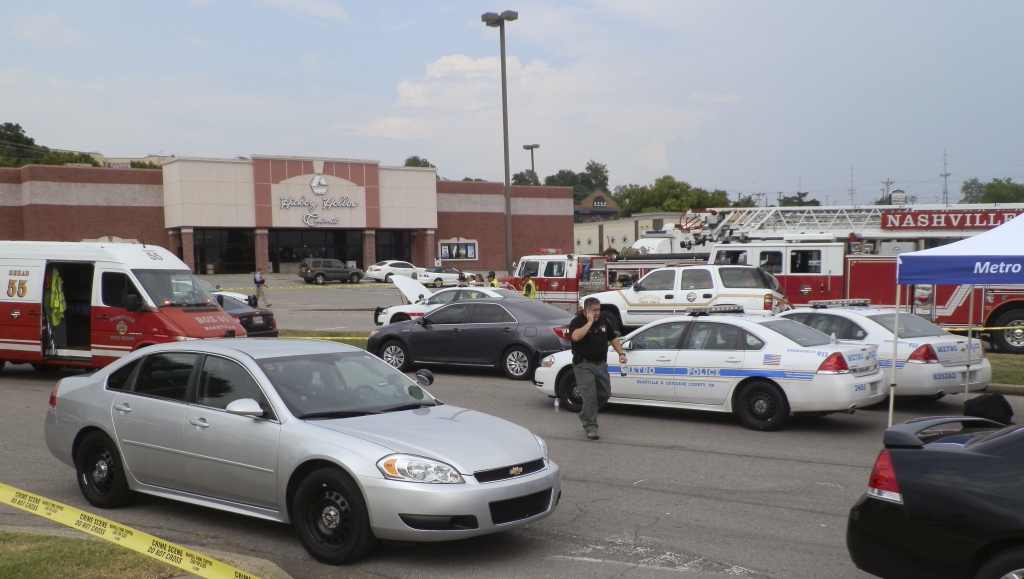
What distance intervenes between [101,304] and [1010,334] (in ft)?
57.0

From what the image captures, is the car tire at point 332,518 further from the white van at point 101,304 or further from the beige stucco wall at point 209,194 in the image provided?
the beige stucco wall at point 209,194

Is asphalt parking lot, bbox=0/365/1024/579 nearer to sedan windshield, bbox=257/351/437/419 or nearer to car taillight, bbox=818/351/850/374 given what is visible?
car taillight, bbox=818/351/850/374

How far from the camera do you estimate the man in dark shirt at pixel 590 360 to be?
10.6m

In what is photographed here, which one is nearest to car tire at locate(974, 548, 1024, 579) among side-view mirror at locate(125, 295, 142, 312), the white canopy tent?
the white canopy tent

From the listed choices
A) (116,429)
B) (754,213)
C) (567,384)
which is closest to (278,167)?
(754,213)

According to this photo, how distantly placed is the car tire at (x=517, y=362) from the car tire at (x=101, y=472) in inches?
358

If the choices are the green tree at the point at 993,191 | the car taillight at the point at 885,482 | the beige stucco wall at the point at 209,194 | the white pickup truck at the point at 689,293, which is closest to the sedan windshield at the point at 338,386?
the car taillight at the point at 885,482

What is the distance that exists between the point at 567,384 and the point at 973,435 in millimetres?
7679

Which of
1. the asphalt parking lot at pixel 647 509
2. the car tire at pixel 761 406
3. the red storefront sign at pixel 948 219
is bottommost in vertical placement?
the asphalt parking lot at pixel 647 509

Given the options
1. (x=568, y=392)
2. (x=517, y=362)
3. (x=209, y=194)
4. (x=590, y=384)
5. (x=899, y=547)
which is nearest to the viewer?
(x=899, y=547)

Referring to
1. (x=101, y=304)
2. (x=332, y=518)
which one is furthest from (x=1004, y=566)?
(x=101, y=304)

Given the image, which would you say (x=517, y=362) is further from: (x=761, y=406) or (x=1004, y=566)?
(x=1004, y=566)

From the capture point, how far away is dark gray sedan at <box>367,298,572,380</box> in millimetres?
15984

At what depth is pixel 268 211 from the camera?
202 ft
